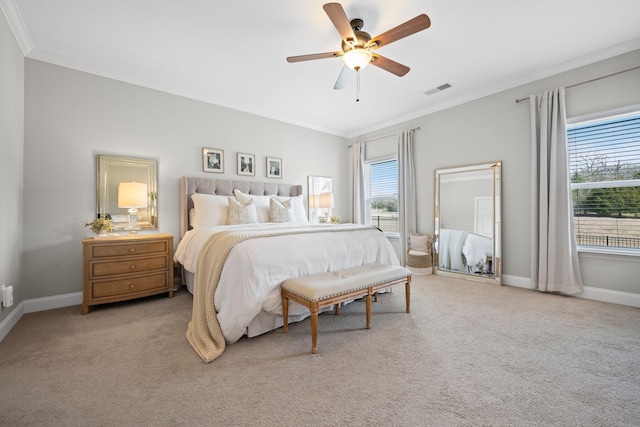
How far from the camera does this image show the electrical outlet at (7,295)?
2279 millimetres

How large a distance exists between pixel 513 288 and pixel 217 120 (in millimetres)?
4779

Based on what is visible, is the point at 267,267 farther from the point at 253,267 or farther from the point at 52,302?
the point at 52,302

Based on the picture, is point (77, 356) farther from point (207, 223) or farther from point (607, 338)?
point (607, 338)

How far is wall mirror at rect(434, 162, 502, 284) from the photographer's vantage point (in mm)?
3855

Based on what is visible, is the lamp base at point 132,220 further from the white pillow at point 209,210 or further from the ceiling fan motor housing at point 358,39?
the ceiling fan motor housing at point 358,39

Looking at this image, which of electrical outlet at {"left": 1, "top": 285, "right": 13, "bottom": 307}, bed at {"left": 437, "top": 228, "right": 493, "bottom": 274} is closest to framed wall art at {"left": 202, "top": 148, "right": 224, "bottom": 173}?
electrical outlet at {"left": 1, "top": 285, "right": 13, "bottom": 307}

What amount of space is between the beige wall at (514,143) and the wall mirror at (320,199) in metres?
1.62

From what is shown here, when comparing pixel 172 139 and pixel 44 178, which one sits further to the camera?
pixel 172 139

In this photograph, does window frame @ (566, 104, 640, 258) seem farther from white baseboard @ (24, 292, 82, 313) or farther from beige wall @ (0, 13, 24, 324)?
white baseboard @ (24, 292, 82, 313)

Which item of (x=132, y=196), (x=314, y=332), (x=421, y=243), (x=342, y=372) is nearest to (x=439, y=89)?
(x=421, y=243)

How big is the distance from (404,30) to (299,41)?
114 centimetres

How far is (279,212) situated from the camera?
13.0 feet

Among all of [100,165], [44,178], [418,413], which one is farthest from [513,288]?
[44,178]

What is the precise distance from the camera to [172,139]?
377cm
